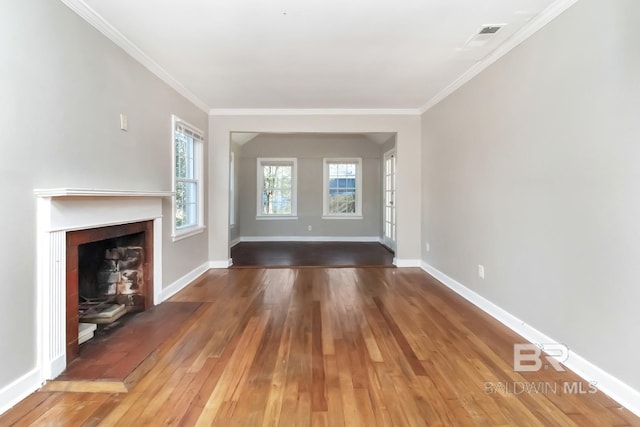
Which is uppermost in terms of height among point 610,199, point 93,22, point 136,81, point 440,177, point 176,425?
point 93,22

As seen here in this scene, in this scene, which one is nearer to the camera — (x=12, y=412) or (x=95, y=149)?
(x=12, y=412)

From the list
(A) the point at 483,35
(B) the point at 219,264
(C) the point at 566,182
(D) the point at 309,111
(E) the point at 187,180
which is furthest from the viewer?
(B) the point at 219,264

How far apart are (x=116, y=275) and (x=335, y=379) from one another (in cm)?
232

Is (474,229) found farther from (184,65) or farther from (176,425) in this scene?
(184,65)

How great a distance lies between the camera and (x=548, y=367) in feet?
6.90

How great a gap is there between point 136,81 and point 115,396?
2.57m

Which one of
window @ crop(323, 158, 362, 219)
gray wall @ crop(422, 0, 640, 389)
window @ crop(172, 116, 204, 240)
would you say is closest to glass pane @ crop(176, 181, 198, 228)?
window @ crop(172, 116, 204, 240)

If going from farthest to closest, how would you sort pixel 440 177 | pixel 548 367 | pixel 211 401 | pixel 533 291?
pixel 440 177 → pixel 533 291 → pixel 548 367 → pixel 211 401

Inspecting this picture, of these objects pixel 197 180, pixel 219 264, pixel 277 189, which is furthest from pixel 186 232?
pixel 277 189

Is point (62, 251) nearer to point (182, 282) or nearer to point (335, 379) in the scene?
point (335, 379)

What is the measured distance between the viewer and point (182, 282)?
12.9 ft

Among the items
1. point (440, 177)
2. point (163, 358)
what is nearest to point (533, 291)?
point (440, 177)

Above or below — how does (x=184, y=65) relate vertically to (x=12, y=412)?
above

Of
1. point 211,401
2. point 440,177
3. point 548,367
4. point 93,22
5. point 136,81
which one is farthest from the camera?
point 440,177
